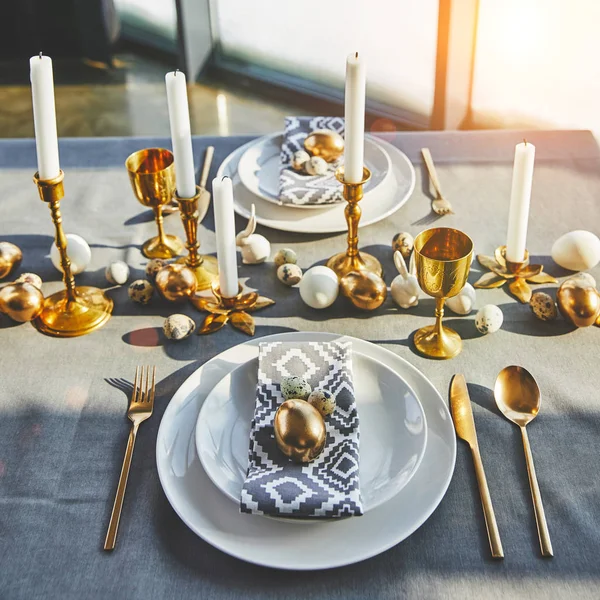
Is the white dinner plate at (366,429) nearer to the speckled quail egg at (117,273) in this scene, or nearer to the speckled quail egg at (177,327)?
the speckled quail egg at (177,327)

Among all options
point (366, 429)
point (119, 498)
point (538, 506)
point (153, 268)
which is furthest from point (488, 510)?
point (153, 268)

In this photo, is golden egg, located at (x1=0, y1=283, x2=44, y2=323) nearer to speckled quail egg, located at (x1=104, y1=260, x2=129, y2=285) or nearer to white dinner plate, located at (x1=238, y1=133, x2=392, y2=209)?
speckled quail egg, located at (x1=104, y1=260, x2=129, y2=285)

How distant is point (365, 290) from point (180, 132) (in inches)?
12.9

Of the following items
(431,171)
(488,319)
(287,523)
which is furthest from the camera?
(431,171)

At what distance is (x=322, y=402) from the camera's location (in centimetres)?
80

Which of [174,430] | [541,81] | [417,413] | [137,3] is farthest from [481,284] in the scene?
[137,3]

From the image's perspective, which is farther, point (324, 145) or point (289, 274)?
point (324, 145)

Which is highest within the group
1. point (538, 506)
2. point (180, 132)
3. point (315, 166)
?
point (180, 132)

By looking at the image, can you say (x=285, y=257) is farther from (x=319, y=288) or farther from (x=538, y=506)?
(x=538, y=506)

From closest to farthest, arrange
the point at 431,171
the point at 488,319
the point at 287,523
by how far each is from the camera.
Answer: the point at 287,523 → the point at 488,319 → the point at 431,171

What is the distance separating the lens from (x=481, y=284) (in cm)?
106

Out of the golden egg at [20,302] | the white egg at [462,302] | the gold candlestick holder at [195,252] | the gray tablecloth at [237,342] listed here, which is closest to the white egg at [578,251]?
the gray tablecloth at [237,342]

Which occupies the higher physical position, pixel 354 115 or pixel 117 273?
pixel 354 115

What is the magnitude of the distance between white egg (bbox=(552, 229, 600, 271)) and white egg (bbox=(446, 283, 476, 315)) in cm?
17
